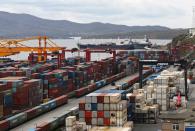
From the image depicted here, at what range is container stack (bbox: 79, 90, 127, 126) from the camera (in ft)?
136

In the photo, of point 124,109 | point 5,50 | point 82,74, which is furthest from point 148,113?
point 5,50

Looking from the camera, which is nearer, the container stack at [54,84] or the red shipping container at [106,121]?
the red shipping container at [106,121]

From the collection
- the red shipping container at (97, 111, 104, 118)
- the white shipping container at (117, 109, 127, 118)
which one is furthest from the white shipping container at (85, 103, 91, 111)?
the white shipping container at (117, 109, 127, 118)

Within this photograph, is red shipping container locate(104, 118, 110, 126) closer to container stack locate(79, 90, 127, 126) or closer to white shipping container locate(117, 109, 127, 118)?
container stack locate(79, 90, 127, 126)

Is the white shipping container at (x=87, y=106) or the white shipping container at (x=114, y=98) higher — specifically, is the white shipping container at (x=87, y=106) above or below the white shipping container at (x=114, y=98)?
below

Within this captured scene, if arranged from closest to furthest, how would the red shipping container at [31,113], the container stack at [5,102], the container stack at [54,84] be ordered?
the container stack at [5,102], the red shipping container at [31,113], the container stack at [54,84]

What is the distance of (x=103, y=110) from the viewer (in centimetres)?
4184

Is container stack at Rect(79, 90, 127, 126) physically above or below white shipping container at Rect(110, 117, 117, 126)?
above

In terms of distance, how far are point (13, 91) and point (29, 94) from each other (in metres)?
3.44

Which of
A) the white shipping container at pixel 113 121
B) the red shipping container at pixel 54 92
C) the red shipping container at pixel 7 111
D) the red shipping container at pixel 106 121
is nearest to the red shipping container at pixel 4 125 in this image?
the red shipping container at pixel 7 111

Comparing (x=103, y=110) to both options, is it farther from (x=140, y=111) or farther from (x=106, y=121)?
(x=140, y=111)

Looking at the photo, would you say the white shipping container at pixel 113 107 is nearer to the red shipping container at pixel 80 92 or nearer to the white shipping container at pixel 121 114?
the white shipping container at pixel 121 114

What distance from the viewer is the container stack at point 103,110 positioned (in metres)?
41.5

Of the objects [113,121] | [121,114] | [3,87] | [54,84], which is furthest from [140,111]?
[54,84]
